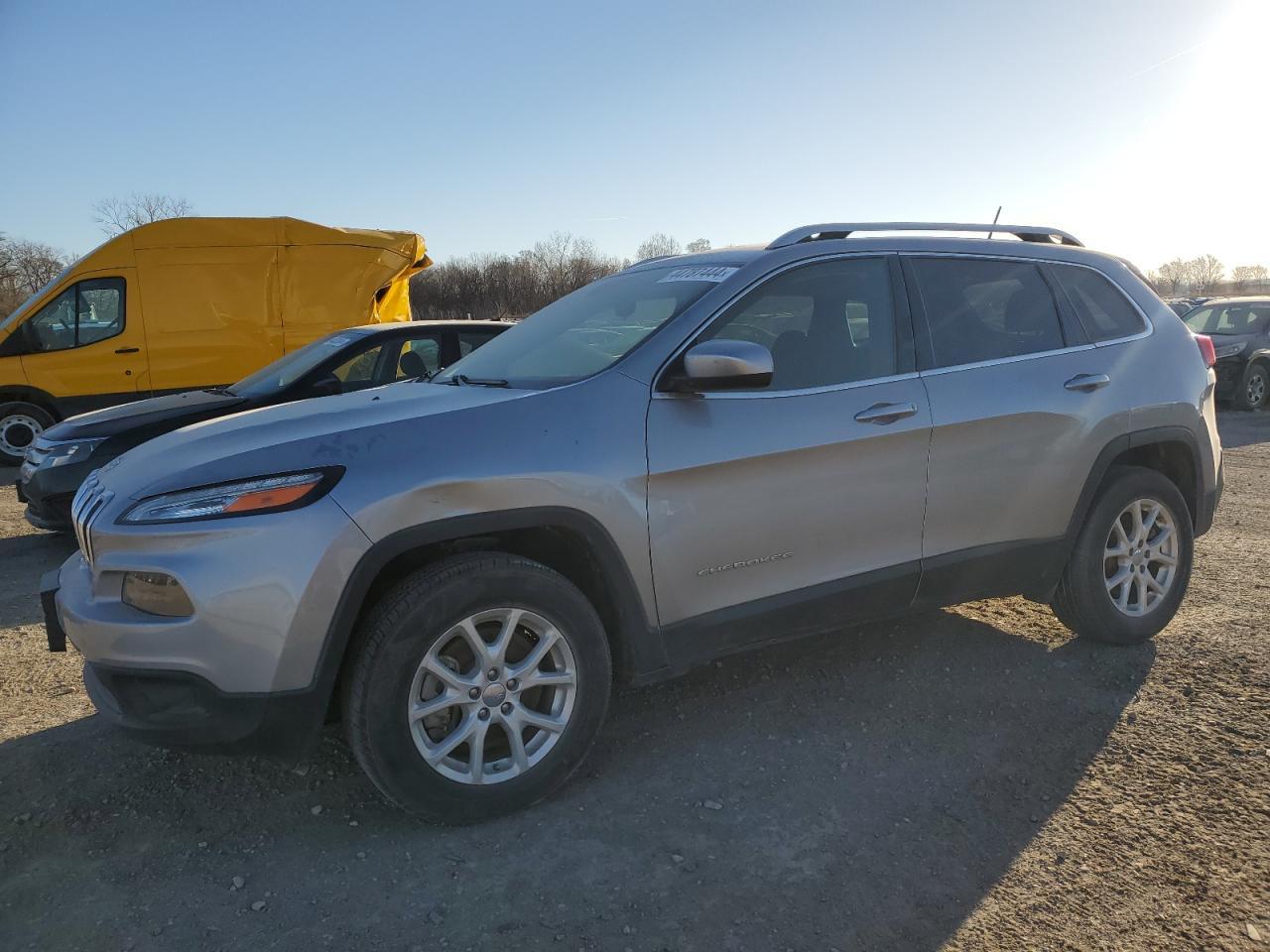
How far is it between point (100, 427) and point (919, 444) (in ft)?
17.3

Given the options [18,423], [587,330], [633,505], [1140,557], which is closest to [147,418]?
[587,330]

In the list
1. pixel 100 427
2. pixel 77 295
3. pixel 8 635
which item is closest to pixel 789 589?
pixel 8 635

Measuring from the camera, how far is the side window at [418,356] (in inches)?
262

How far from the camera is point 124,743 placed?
335 cm

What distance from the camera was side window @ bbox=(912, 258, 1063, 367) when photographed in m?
3.62

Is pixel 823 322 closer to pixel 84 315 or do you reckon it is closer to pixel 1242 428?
pixel 84 315

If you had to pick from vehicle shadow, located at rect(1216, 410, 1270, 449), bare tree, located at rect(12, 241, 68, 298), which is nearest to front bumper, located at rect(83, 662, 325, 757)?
vehicle shadow, located at rect(1216, 410, 1270, 449)

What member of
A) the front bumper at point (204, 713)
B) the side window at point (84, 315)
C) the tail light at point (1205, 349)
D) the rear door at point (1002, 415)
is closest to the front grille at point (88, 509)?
the front bumper at point (204, 713)

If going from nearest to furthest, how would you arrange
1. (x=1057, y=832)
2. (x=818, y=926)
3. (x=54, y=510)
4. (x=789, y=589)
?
(x=818, y=926) → (x=1057, y=832) → (x=789, y=589) → (x=54, y=510)

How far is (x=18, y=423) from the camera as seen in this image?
9898 mm

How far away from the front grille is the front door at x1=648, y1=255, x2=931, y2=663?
170cm

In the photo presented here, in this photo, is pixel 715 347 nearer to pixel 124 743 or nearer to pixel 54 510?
pixel 124 743

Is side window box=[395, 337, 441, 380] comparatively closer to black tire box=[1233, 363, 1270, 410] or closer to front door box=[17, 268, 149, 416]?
front door box=[17, 268, 149, 416]

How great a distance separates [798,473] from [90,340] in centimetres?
957
